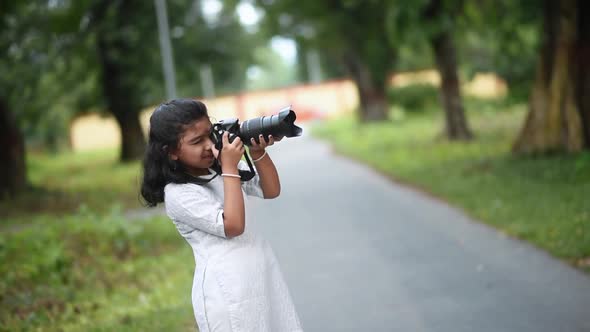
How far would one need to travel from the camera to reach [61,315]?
582 cm

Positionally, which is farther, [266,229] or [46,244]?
[266,229]

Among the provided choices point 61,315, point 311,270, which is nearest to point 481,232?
point 311,270

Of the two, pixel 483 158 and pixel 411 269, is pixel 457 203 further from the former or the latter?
pixel 483 158

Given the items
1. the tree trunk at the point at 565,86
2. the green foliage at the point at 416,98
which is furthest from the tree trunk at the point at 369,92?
the tree trunk at the point at 565,86

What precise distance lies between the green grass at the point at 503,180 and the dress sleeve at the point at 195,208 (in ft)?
12.3

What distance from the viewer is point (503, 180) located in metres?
9.91

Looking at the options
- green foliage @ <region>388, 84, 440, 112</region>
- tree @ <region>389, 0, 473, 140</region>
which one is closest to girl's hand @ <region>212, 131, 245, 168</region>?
tree @ <region>389, 0, 473, 140</region>

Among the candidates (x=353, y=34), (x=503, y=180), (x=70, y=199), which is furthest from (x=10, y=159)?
(x=353, y=34)

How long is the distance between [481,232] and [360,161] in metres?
9.32

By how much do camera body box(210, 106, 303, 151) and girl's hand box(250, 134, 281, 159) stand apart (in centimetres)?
2

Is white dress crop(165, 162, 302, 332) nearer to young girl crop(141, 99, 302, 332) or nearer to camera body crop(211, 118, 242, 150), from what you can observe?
young girl crop(141, 99, 302, 332)

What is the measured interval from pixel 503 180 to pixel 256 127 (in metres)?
7.73

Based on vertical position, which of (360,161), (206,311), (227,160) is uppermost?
(227,160)

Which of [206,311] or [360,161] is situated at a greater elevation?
[206,311]
